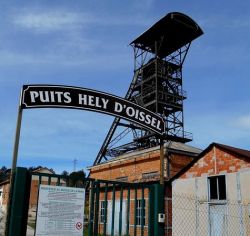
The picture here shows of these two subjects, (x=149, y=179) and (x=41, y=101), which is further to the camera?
(x=149, y=179)

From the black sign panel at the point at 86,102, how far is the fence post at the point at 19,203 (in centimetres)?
120

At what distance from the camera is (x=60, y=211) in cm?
606

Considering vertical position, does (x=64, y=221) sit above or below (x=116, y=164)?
below

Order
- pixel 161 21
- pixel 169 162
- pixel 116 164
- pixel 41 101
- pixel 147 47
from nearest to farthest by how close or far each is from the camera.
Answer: pixel 41 101 < pixel 169 162 < pixel 116 164 < pixel 161 21 < pixel 147 47

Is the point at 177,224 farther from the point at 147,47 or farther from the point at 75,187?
the point at 147,47

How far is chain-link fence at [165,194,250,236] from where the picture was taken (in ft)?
60.1

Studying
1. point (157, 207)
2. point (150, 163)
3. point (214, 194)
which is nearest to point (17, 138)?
point (157, 207)

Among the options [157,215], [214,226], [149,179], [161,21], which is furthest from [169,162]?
[157,215]

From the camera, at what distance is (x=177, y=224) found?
72.3 ft

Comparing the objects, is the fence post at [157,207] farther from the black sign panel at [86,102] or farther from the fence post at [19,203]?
the fence post at [19,203]

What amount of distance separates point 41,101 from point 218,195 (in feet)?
50.0

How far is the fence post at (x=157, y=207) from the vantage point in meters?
7.25

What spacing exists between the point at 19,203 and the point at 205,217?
623 inches

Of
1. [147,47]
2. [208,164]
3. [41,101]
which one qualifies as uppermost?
[147,47]
